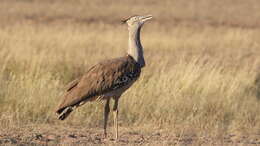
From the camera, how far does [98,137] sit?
6578mm

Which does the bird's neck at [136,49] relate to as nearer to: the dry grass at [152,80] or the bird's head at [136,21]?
the bird's head at [136,21]

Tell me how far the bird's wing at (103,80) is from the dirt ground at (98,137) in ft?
1.08

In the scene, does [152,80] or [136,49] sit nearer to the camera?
[136,49]

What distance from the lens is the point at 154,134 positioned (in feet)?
22.7

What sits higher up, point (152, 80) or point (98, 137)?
point (152, 80)

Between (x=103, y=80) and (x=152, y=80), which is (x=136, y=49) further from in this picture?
(x=152, y=80)

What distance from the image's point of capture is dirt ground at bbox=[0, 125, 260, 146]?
20.0 ft

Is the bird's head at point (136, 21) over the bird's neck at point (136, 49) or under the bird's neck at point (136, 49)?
over

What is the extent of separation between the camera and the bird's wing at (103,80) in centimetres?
617

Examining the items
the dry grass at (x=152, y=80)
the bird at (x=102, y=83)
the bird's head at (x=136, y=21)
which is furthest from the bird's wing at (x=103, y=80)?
the dry grass at (x=152, y=80)

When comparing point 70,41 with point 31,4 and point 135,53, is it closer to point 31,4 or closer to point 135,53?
point 135,53

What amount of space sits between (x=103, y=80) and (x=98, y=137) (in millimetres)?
622

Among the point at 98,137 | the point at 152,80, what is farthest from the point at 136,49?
the point at 152,80

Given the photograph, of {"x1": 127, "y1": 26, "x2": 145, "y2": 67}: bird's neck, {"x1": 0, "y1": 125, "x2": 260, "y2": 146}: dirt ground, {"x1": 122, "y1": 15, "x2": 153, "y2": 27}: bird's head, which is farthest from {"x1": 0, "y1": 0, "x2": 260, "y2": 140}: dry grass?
{"x1": 122, "y1": 15, "x2": 153, "y2": 27}: bird's head
